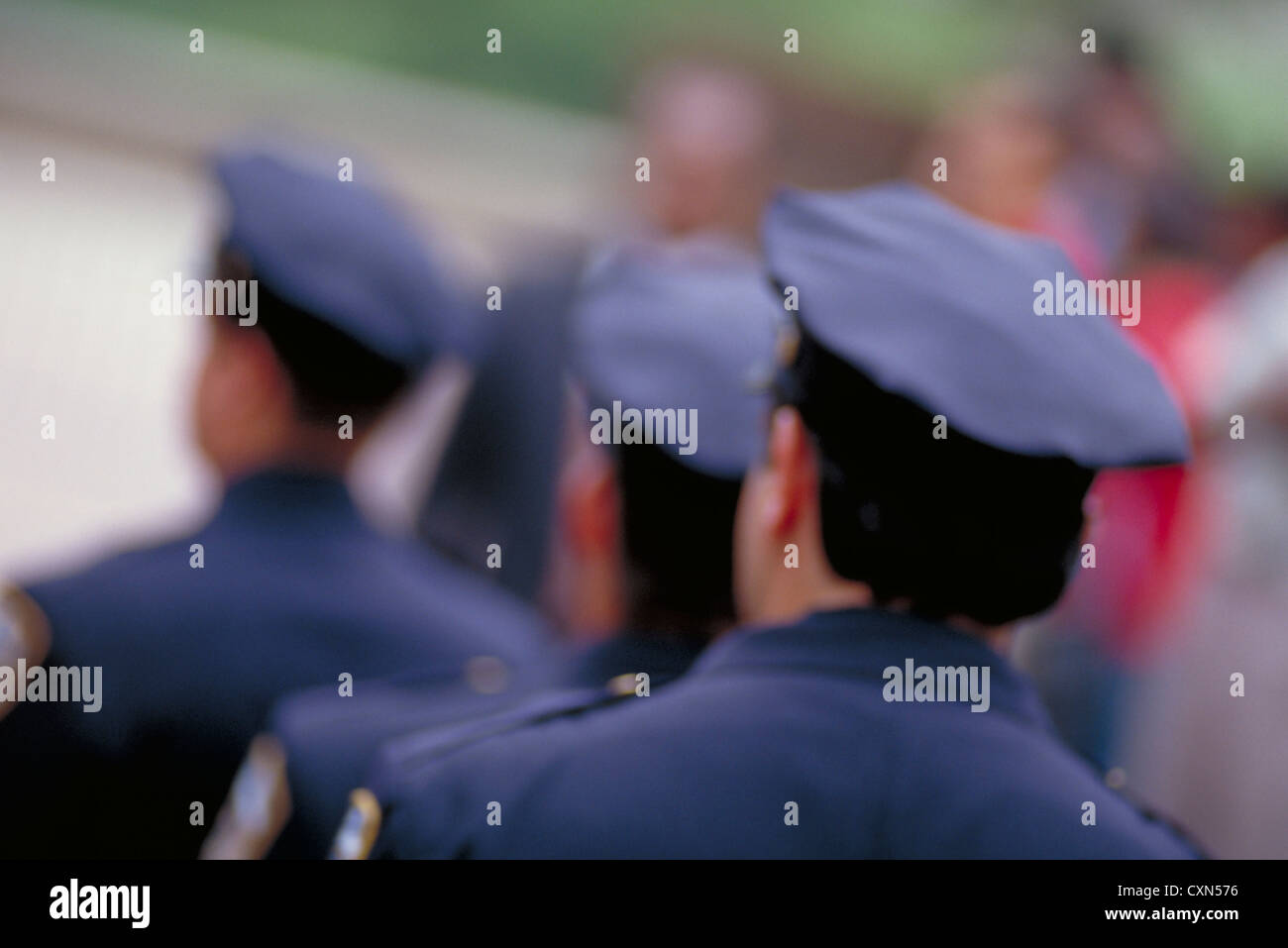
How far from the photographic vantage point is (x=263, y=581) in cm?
217

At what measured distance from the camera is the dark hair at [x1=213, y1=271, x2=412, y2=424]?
2.30 metres

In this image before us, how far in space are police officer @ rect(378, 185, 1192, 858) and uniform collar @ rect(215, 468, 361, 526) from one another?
85cm

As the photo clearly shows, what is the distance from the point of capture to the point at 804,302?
1461 millimetres

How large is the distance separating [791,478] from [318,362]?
1012 mm

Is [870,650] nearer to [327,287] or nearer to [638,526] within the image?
[638,526]

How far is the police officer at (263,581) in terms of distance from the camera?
2.02 m

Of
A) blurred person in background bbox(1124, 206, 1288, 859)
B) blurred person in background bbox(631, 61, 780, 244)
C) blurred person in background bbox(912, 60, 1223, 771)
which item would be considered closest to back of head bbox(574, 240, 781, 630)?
blurred person in background bbox(912, 60, 1223, 771)

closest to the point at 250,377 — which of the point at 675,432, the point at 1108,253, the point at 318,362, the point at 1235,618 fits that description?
the point at 318,362

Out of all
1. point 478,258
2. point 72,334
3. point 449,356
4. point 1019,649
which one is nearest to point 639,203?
point 1019,649

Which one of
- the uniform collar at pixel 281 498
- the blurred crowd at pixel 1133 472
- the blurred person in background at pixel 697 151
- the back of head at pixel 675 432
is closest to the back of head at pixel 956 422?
the back of head at pixel 675 432

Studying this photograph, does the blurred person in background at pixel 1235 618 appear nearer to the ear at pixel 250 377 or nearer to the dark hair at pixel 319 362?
the dark hair at pixel 319 362

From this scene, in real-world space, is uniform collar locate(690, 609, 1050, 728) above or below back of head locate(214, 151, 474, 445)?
below

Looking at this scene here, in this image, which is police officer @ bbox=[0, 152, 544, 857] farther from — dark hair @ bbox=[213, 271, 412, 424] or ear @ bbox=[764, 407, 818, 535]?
ear @ bbox=[764, 407, 818, 535]

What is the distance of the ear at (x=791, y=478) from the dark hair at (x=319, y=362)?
0.97 meters
